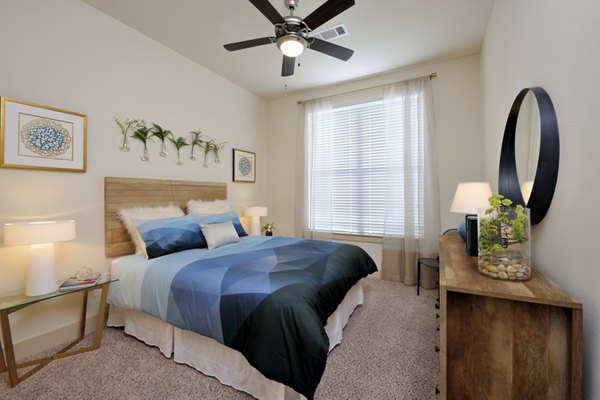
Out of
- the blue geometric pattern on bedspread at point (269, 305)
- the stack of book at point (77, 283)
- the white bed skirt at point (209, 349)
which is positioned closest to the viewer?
the blue geometric pattern on bedspread at point (269, 305)

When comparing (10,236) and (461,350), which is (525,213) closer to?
(461,350)

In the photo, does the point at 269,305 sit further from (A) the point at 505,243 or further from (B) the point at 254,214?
(B) the point at 254,214

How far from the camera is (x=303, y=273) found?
5.84ft

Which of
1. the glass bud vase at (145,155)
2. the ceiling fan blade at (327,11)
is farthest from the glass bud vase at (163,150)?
the ceiling fan blade at (327,11)

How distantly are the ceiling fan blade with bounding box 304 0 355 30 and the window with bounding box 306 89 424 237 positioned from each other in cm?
203

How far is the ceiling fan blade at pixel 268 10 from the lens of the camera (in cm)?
166

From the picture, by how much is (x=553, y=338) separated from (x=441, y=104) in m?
3.13

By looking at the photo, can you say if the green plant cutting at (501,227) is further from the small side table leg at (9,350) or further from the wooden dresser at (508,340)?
the small side table leg at (9,350)

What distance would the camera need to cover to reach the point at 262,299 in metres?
1.44

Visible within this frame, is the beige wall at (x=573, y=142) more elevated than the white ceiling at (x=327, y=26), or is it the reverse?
the white ceiling at (x=327, y=26)

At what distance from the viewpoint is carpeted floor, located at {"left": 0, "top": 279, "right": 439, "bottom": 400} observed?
156 cm

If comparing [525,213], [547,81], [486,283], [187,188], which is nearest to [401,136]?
[547,81]

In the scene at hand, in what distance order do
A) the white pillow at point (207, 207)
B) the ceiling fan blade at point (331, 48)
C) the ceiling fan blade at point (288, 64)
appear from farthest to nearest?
the white pillow at point (207, 207)
the ceiling fan blade at point (288, 64)
the ceiling fan blade at point (331, 48)

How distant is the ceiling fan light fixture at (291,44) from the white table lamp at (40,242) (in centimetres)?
218
